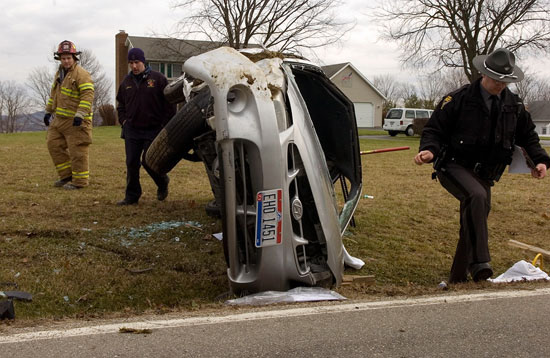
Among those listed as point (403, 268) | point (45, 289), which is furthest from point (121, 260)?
point (403, 268)

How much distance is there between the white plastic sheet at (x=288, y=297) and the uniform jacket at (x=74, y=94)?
208 inches

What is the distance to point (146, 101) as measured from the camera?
693 cm

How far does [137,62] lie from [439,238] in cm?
401

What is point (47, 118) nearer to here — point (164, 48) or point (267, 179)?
point (267, 179)

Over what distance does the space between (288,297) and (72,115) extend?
225 inches

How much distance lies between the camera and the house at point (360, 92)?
57.1 metres

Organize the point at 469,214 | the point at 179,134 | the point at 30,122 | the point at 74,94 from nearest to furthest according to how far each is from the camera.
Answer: the point at 469,214 → the point at 179,134 → the point at 74,94 → the point at 30,122

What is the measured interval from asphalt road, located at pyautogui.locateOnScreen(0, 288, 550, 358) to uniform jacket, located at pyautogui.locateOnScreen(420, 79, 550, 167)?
51.2 inches

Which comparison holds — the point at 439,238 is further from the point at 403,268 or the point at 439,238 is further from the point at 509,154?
the point at 509,154

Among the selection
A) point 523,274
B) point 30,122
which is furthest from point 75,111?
point 30,122

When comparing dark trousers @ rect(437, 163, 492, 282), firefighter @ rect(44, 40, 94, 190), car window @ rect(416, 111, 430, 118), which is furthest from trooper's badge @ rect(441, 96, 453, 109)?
car window @ rect(416, 111, 430, 118)

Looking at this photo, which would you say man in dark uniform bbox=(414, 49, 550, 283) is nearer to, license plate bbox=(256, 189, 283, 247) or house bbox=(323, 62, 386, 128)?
license plate bbox=(256, 189, 283, 247)

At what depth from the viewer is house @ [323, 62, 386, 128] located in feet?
187

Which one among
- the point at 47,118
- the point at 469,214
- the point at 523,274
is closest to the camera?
the point at 469,214
